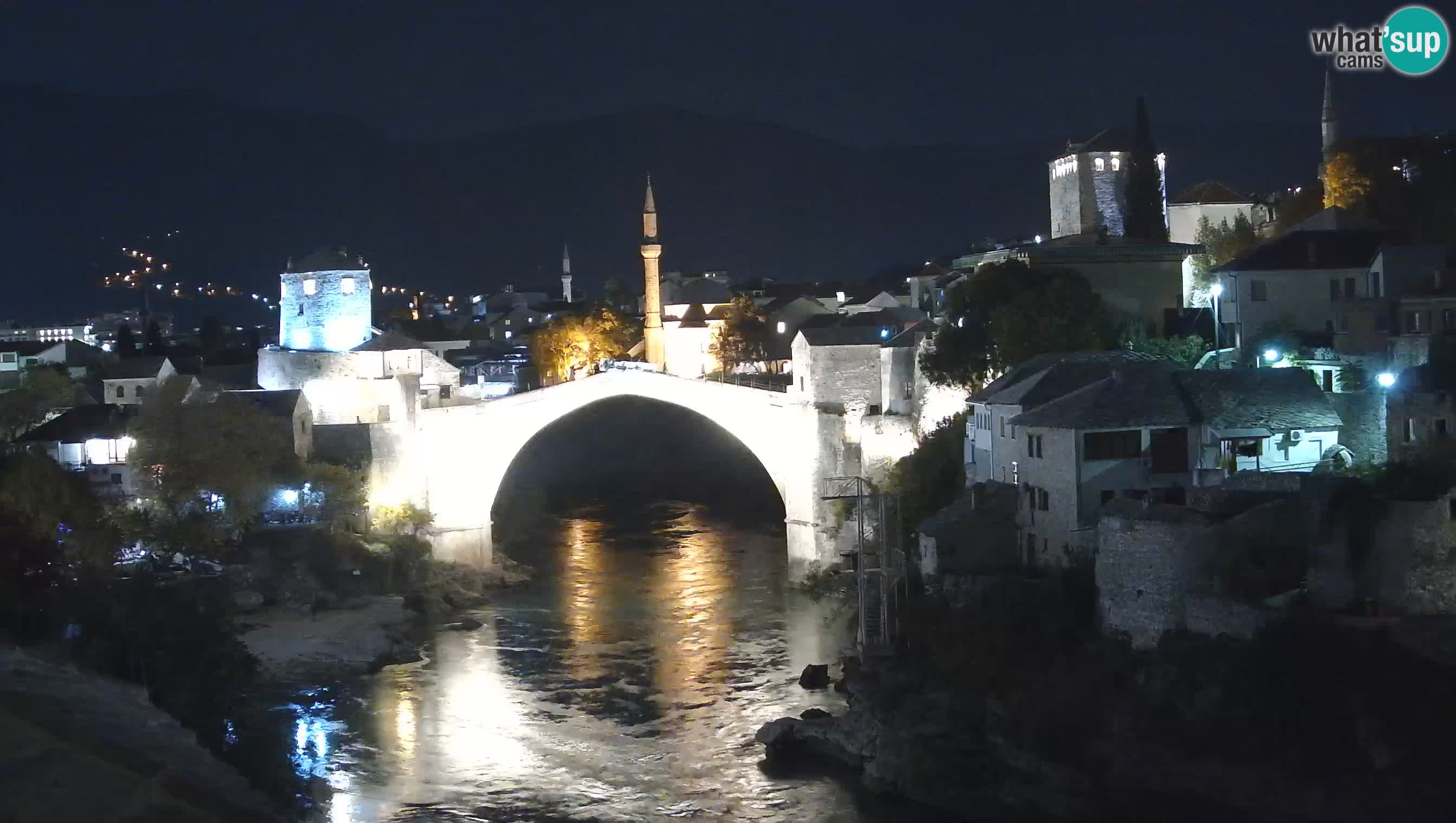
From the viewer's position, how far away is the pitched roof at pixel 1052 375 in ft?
61.5

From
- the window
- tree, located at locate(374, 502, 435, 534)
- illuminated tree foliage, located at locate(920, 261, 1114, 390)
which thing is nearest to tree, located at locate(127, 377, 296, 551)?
tree, located at locate(374, 502, 435, 534)

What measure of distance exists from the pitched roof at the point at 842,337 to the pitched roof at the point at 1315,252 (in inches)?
236

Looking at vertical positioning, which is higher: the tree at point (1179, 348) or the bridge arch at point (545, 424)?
the tree at point (1179, 348)

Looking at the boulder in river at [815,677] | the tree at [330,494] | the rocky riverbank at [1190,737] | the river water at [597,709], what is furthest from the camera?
the tree at [330,494]

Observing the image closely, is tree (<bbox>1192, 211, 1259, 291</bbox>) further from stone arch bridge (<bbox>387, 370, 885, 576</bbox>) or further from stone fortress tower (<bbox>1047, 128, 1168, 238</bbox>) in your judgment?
stone arch bridge (<bbox>387, 370, 885, 576</bbox>)

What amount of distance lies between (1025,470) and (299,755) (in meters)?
8.17

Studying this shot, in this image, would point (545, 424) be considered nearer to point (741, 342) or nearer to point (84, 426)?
point (84, 426)

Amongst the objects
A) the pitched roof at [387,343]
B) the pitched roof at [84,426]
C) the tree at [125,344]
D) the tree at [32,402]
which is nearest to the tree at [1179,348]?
the pitched roof at [387,343]

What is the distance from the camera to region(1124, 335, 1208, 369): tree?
2177 centimetres

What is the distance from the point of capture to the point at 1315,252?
20.9 meters

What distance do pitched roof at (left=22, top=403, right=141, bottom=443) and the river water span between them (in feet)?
21.7

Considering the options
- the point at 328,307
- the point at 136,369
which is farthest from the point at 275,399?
the point at 136,369

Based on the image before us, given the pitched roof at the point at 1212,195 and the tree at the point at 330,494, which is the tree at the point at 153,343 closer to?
the tree at the point at 330,494

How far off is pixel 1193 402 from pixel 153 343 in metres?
29.2
